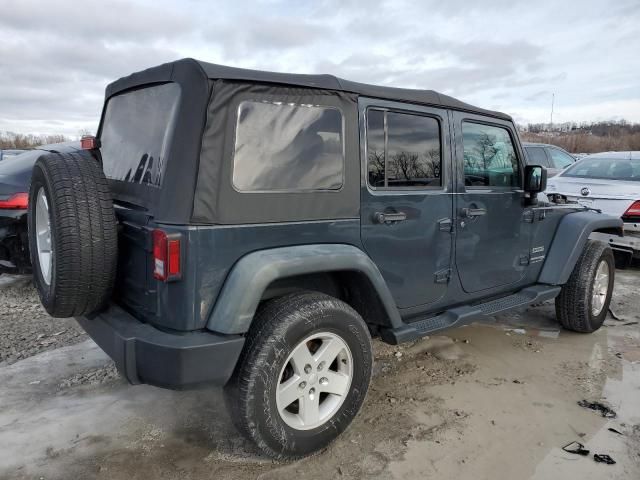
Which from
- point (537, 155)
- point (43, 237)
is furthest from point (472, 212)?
point (537, 155)

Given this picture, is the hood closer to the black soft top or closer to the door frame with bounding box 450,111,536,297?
the door frame with bounding box 450,111,536,297

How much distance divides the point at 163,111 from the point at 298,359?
4.70ft

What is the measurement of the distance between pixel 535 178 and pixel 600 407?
165 cm

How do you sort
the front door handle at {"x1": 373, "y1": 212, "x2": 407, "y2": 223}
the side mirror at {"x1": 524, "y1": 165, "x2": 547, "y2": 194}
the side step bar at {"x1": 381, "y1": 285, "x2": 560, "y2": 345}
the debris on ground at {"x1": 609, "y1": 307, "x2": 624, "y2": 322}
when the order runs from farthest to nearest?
the debris on ground at {"x1": 609, "y1": 307, "x2": 624, "y2": 322} → the side mirror at {"x1": 524, "y1": 165, "x2": 547, "y2": 194} → the side step bar at {"x1": 381, "y1": 285, "x2": 560, "y2": 345} → the front door handle at {"x1": 373, "y1": 212, "x2": 407, "y2": 223}

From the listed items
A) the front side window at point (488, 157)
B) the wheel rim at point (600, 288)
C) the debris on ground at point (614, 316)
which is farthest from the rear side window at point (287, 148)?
the debris on ground at point (614, 316)

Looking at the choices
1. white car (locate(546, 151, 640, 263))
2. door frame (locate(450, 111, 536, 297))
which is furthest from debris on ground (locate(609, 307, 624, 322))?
door frame (locate(450, 111, 536, 297))

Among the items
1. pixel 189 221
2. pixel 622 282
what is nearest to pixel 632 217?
pixel 622 282

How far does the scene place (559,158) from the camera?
11.1m

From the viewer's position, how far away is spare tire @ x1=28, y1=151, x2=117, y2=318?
7.61 feet

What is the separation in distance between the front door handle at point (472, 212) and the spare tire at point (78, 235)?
7.09ft

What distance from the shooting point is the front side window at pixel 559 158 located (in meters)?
10.8

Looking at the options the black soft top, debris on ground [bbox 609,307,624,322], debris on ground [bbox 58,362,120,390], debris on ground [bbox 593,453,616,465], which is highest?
the black soft top

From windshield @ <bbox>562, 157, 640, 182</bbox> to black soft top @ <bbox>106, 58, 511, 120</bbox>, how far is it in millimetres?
4691

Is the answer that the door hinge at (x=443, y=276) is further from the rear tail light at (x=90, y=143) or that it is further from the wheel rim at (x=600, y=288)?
the rear tail light at (x=90, y=143)
